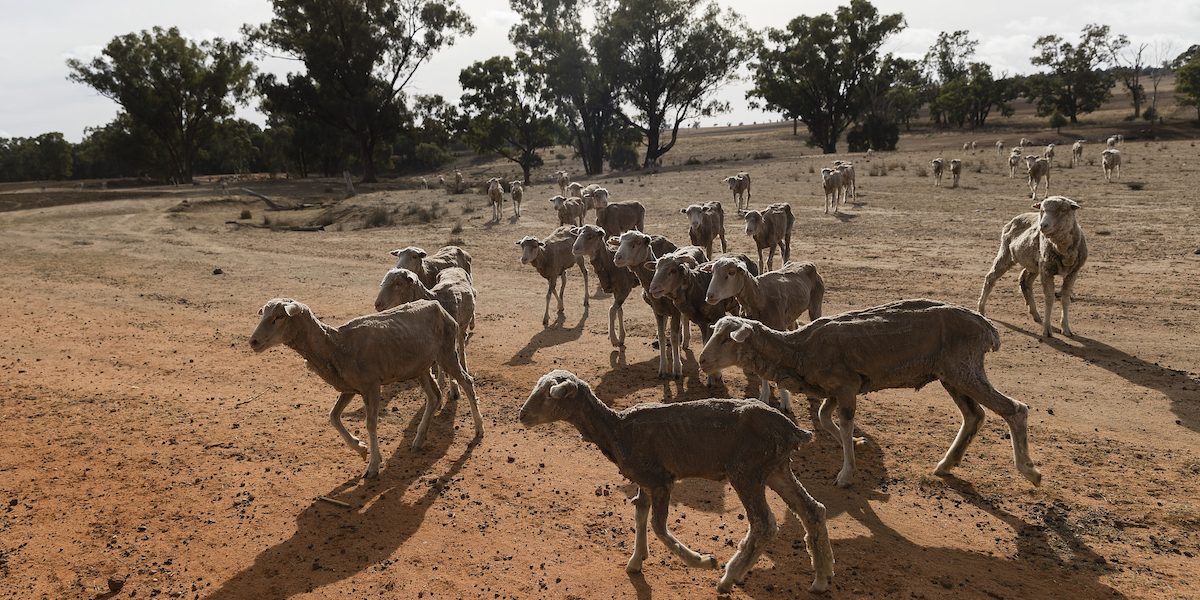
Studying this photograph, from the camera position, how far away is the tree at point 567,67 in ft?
182

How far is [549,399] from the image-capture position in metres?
5.65

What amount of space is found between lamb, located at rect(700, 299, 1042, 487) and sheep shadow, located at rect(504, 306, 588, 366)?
6257mm

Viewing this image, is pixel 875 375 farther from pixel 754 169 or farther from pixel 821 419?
pixel 754 169

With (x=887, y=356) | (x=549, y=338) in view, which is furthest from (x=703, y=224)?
(x=887, y=356)

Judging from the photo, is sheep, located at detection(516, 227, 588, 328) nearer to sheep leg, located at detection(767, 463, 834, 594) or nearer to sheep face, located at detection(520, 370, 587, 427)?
sheep face, located at detection(520, 370, 587, 427)

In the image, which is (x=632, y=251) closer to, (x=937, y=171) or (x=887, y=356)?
(x=887, y=356)

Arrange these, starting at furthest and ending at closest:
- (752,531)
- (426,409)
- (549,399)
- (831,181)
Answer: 1. (831,181)
2. (426,409)
3. (549,399)
4. (752,531)

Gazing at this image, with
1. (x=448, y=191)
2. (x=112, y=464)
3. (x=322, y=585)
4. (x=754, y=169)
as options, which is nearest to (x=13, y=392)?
(x=112, y=464)

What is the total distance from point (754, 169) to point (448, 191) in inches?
892

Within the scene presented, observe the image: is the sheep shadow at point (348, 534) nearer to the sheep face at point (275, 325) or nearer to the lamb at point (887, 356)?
the sheep face at point (275, 325)

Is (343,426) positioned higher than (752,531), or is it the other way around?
(343,426)

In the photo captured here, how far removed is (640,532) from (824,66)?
65341 millimetres

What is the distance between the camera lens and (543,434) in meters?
9.06

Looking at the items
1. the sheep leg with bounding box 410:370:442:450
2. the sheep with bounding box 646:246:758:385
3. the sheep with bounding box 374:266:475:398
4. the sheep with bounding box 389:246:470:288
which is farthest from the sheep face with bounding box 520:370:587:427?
the sheep with bounding box 389:246:470:288
